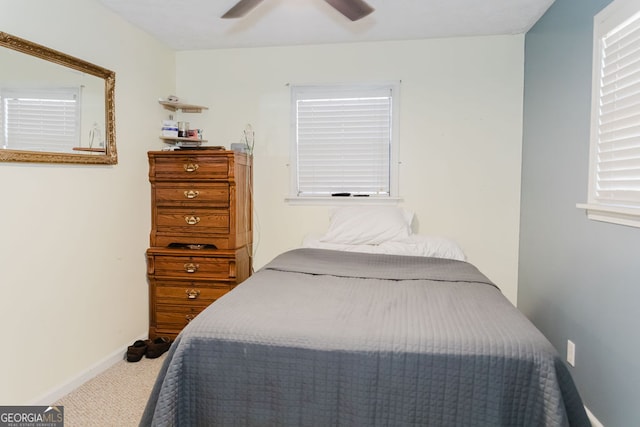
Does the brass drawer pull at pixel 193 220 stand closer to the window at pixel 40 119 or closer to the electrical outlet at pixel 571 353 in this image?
the window at pixel 40 119

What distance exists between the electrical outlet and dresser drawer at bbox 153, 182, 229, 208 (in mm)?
2331

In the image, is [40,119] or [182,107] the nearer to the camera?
[40,119]

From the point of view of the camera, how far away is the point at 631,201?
164cm

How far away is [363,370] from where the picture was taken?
52.2 inches

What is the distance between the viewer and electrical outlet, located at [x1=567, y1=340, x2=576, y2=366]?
6.97 feet

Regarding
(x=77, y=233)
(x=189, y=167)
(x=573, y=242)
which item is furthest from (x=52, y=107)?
(x=573, y=242)

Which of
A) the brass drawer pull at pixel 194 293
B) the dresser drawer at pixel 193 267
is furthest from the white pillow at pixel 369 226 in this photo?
the brass drawer pull at pixel 194 293

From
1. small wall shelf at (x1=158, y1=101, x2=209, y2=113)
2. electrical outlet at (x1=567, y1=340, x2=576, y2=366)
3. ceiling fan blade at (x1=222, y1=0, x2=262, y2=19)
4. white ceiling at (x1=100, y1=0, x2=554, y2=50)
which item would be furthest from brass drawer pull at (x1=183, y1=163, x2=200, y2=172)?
electrical outlet at (x1=567, y1=340, x2=576, y2=366)

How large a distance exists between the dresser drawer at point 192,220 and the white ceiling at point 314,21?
1.35 m

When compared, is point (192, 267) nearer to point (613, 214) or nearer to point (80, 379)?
point (80, 379)

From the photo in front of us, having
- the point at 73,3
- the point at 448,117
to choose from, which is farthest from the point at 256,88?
the point at 448,117

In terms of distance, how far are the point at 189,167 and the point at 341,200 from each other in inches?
48.2

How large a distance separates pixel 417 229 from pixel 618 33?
5.97 ft

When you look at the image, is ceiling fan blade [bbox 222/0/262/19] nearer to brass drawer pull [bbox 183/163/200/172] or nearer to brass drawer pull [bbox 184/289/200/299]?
brass drawer pull [bbox 183/163/200/172]
